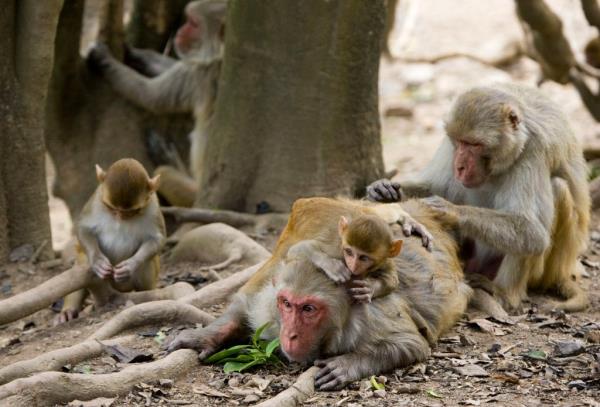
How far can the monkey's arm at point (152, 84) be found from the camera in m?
10.9

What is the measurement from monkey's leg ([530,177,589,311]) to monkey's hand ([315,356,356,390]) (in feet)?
8.01

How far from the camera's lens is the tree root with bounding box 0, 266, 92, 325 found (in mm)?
7172

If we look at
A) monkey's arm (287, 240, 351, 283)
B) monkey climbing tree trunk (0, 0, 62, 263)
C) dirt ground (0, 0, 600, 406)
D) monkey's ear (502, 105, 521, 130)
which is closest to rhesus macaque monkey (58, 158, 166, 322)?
dirt ground (0, 0, 600, 406)

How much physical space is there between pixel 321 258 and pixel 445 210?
1.83m

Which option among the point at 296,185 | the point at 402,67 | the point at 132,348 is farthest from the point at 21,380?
the point at 402,67

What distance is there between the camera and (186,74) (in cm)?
1133

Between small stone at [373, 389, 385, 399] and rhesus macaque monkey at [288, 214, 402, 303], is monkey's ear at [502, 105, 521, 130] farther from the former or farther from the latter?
small stone at [373, 389, 385, 399]

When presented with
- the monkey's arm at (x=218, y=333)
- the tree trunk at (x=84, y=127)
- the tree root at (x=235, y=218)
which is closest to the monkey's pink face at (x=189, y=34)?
the tree trunk at (x=84, y=127)

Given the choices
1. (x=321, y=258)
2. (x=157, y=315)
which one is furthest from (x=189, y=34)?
(x=321, y=258)

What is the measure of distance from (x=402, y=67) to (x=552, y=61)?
7.26 metres

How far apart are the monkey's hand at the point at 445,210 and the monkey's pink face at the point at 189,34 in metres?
4.50

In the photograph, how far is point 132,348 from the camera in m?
6.45

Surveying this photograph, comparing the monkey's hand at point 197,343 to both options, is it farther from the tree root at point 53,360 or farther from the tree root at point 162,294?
the tree root at point 162,294

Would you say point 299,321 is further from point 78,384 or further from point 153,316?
point 153,316
